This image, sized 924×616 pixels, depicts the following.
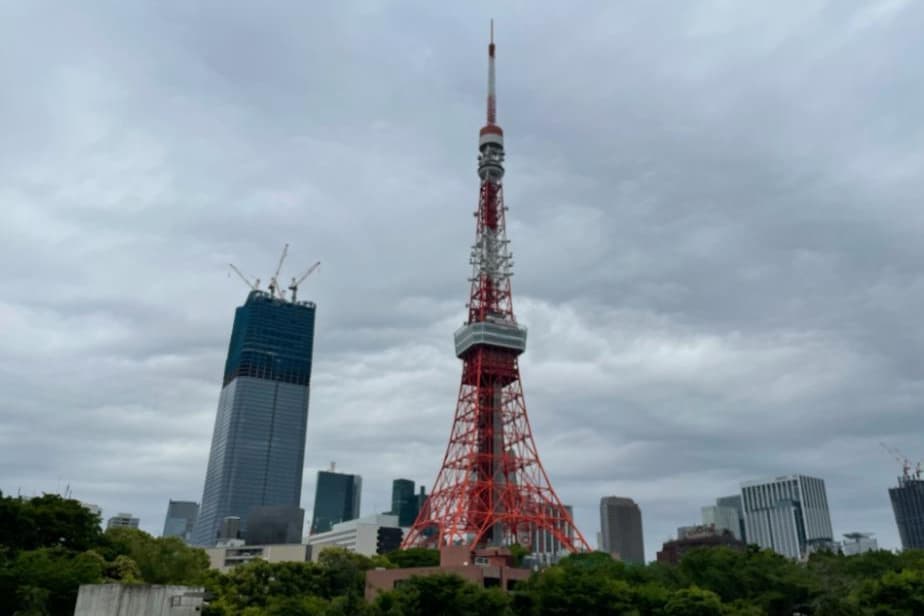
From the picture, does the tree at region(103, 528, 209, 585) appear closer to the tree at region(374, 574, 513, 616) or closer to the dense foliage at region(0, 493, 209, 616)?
the dense foliage at region(0, 493, 209, 616)

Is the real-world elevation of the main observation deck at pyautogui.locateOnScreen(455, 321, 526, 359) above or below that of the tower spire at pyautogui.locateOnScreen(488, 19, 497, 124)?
below

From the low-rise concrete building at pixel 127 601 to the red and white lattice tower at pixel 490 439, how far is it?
146 ft

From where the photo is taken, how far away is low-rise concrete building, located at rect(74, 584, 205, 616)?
108ft

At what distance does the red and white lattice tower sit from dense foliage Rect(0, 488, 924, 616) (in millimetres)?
8420

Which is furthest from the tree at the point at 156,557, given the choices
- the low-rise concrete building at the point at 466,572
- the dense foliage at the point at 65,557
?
the low-rise concrete building at the point at 466,572

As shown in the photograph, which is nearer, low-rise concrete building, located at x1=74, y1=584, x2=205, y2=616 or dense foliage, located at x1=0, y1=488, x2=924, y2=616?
low-rise concrete building, located at x1=74, y1=584, x2=205, y2=616

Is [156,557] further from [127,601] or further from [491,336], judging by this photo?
[491,336]

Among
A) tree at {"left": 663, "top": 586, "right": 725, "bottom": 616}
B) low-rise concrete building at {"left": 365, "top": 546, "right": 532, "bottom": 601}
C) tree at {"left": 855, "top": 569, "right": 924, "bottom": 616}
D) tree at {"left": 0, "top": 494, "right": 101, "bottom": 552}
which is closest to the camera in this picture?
tree at {"left": 855, "top": 569, "right": 924, "bottom": 616}

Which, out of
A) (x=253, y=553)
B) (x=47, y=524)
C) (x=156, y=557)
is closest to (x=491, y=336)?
(x=156, y=557)

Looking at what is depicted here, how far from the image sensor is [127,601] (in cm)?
3294

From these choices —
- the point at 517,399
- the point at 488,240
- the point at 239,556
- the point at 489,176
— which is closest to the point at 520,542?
the point at 517,399

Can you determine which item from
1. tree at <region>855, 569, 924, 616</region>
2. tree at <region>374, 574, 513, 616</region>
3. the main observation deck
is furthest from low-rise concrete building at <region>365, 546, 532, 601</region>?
the main observation deck

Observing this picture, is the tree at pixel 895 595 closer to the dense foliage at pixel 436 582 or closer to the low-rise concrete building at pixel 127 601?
the dense foliage at pixel 436 582

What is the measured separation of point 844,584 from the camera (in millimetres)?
60969
